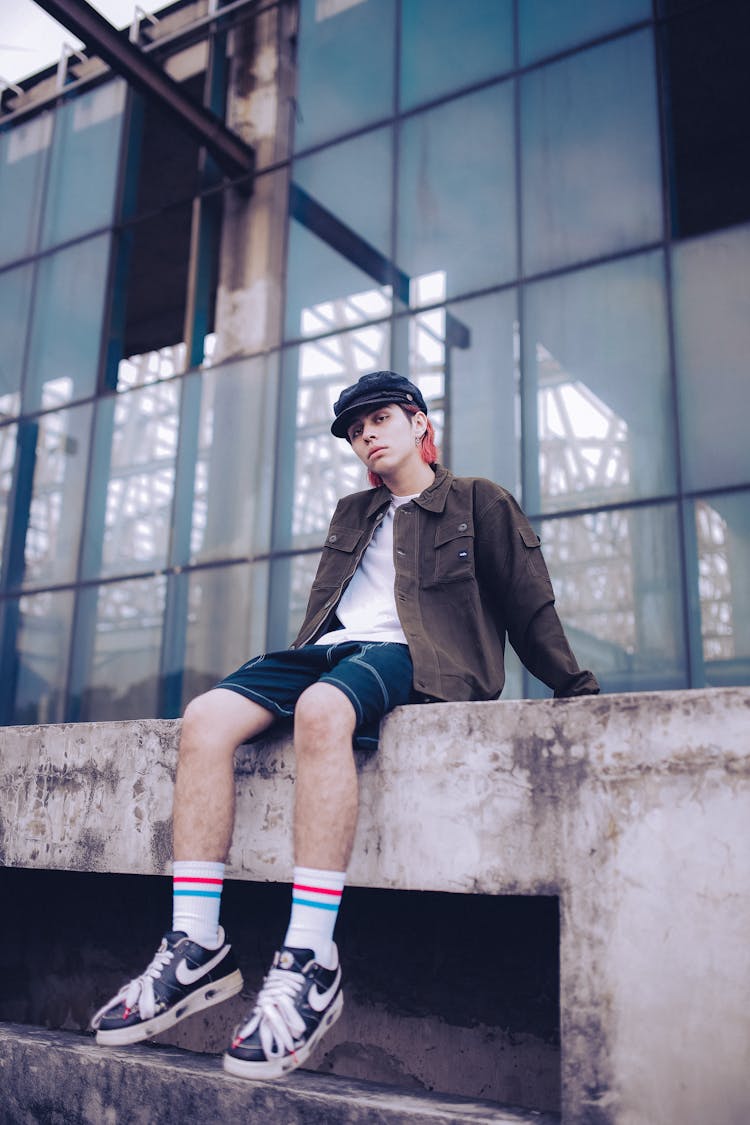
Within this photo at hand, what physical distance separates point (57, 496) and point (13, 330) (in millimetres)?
2655

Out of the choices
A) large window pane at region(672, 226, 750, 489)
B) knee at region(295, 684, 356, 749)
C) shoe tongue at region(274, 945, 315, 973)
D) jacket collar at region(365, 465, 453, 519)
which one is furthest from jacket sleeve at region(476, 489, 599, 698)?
large window pane at region(672, 226, 750, 489)

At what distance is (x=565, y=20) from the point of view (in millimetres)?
9148

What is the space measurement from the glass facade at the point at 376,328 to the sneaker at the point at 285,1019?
221 inches

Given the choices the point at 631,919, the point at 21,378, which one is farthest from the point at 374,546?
the point at 21,378

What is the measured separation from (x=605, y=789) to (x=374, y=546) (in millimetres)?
1345

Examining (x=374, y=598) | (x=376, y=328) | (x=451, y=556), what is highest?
(x=376, y=328)

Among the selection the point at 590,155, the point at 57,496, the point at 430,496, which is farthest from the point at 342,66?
the point at 430,496

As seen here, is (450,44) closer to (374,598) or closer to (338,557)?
(338,557)

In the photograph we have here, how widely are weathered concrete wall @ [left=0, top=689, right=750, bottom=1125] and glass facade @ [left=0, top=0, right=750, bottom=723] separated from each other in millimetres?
5219

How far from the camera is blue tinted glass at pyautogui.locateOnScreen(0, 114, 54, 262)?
13.3 metres

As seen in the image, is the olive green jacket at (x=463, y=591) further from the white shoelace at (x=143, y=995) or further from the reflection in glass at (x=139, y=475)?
the reflection in glass at (x=139, y=475)

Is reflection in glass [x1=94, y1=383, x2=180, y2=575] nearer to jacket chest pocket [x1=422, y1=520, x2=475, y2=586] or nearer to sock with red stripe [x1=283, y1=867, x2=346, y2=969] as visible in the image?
jacket chest pocket [x1=422, y1=520, x2=475, y2=586]

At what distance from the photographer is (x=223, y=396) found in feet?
35.4

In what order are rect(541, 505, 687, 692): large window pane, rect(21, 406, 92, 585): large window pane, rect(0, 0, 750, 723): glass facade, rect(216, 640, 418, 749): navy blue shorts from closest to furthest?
rect(216, 640, 418, 749): navy blue shorts, rect(541, 505, 687, 692): large window pane, rect(0, 0, 750, 723): glass facade, rect(21, 406, 92, 585): large window pane
